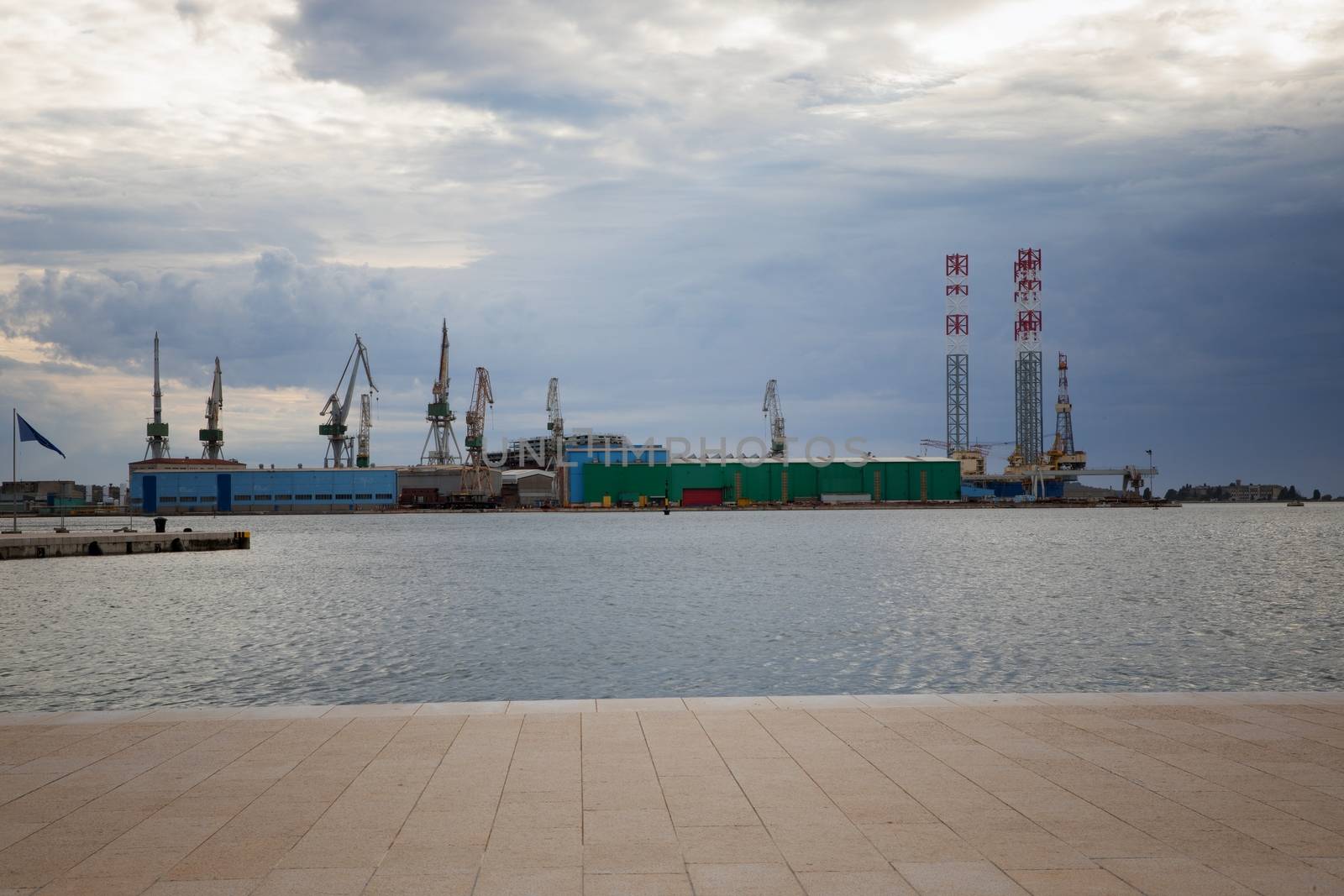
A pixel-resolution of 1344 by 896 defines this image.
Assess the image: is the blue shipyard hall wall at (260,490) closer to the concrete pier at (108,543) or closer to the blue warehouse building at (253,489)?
the blue warehouse building at (253,489)

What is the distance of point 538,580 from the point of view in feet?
152

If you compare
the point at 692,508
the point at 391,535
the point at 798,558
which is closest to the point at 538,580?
the point at 798,558

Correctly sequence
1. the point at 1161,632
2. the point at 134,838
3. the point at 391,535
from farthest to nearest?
the point at 391,535, the point at 1161,632, the point at 134,838

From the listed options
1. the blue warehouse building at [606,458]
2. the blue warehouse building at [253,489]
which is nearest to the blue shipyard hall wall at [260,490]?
the blue warehouse building at [253,489]

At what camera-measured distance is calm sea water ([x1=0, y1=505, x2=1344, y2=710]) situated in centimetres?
1905

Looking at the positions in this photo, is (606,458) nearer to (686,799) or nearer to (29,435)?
(29,435)

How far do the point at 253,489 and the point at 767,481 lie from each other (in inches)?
3278

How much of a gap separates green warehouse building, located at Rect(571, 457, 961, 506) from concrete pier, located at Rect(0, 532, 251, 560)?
331ft

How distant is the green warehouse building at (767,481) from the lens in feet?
555

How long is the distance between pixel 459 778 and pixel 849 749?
334 cm

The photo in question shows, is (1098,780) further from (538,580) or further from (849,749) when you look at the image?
(538,580)

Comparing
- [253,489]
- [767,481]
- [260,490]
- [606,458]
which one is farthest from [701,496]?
[253,489]

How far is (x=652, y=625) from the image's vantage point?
2859 centimetres

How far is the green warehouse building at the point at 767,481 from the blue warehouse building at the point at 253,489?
112 ft
